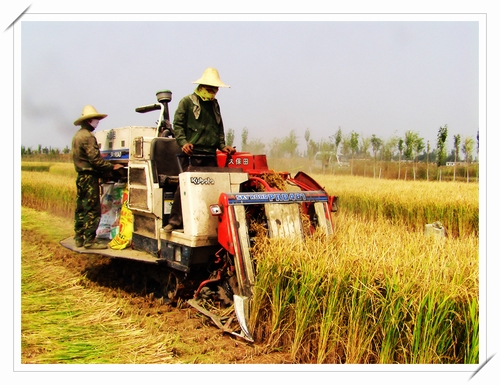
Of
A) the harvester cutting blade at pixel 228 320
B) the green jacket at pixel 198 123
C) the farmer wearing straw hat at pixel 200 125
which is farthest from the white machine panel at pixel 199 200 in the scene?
the harvester cutting blade at pixel 228 320

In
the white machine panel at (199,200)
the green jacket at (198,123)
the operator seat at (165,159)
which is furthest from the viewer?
the operator seat at (165,159)

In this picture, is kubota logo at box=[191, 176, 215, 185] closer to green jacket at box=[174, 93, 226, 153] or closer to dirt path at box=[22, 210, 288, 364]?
green jacket at box=[174, 93, 226, 153]

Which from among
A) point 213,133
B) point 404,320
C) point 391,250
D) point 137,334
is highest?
point 213,133

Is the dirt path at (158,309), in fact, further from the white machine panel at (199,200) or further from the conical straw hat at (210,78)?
the conical straw hat at (210,78)

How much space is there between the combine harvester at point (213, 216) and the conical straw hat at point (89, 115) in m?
0.68

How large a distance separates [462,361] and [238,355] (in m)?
1.79

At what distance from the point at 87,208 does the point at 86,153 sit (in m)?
0.80

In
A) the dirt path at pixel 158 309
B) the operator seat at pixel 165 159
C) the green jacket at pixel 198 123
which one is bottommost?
the dirt path at pixel 158 309

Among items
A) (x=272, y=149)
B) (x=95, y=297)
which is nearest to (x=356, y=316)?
(x=95, y=297)

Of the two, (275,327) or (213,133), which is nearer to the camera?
(275,327)

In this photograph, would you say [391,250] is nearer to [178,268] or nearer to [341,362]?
[341,362]

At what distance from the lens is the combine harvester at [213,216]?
4.58 m

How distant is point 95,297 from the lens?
19.4ft

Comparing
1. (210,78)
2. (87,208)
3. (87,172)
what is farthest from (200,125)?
(87,208)
